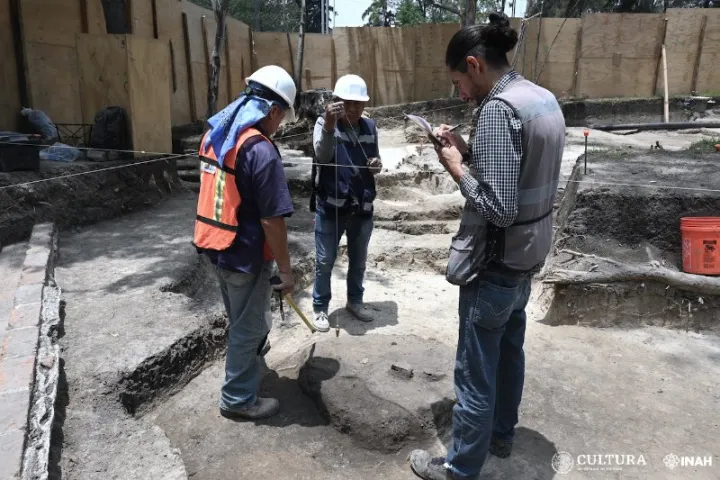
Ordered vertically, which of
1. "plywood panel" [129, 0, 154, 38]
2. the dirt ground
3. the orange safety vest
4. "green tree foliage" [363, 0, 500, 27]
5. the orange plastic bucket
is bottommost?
the dirt ground

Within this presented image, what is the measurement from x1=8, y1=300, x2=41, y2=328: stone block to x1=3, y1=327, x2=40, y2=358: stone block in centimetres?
6

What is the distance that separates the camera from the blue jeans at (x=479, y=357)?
209 centimetres

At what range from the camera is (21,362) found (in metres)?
2.52

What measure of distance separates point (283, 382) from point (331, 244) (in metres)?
1.09

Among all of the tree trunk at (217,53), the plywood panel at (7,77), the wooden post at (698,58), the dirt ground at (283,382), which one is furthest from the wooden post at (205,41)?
the wooden post at (698,58)

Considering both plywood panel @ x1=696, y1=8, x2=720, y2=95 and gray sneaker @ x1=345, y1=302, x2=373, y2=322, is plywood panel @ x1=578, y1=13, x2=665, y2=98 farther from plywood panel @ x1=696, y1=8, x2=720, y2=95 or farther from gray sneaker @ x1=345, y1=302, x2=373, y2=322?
gray sneaker @ x1=345, y1=302, x2=373, y2=322

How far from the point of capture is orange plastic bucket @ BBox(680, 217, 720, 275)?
4062 mm

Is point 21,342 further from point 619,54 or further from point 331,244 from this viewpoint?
point 619,54

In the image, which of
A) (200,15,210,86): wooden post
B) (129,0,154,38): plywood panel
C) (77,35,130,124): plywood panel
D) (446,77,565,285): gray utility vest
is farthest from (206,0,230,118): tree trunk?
(446,77,565,285): gray utility vest

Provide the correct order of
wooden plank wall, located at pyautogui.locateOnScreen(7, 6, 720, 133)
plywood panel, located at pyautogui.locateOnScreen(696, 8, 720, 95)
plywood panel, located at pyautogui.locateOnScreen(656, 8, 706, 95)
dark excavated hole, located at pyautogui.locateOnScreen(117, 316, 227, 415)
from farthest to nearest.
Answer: plywood panel, located at pyautogui.locateOnScreen(656, 8, 706, 95) < plywood panel, located at pyautogui.locateOnScreen(696, 8, 720, 95) < wooden plank wall, located at pyautogui.locateOnScreen(7, 6, 720, 133) < dark excavated hole, located at pyautogui.locateOnScreen(117, 316, 227, 415)

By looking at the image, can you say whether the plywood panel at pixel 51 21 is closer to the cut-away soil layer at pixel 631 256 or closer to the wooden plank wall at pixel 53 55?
the wooden plank wall at pixel 53 55

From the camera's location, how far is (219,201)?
250cm

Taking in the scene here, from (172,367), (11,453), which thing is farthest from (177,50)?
(11,453)

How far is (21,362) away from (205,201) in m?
1.13
